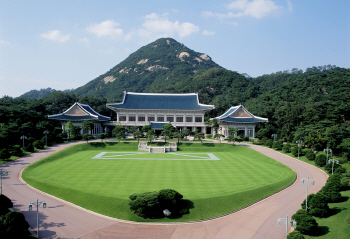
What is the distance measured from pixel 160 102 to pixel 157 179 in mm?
35296

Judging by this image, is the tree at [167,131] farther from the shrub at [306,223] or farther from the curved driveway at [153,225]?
the shrub at [306,223]

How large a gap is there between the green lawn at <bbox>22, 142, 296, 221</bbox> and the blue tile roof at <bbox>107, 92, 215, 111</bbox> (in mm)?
19893

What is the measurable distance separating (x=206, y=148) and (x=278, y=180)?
19.5m

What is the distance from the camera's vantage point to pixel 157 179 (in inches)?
882

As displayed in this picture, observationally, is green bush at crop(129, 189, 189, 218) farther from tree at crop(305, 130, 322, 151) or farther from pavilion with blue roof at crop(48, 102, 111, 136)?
pavilion with blue roof at crop(48, 102, 111, 136)

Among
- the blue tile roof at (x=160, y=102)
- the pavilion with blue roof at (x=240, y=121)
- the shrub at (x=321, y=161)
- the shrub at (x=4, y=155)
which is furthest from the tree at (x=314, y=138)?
the shrub at (x=4, y=155)

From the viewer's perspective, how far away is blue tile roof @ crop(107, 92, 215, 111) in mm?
53594

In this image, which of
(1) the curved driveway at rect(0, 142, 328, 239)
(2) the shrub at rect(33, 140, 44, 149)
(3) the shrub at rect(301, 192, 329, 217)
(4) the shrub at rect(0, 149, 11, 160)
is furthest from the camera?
(2) the shrub at rect(33, 140, 44, 149)

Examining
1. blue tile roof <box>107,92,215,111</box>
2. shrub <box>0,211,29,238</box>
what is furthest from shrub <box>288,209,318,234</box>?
blue tile roof <box>107,92,215,111</box>

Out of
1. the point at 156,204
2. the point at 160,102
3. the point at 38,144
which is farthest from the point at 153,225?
the point at 160,102

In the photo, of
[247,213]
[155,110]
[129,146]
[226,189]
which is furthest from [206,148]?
[247,213]

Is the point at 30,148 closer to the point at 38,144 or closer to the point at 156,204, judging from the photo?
the point at 38,144

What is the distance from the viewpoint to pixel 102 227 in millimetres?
13672

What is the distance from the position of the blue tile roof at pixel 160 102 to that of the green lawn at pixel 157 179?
65.3 feet
